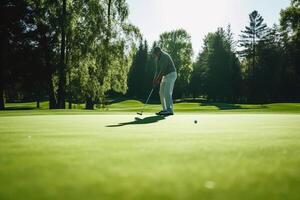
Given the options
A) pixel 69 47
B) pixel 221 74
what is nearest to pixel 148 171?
pixel 69 47

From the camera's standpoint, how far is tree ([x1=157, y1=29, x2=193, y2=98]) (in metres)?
69.9

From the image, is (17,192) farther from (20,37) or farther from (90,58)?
(20,37)

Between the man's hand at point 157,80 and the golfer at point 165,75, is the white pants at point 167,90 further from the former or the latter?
the man's hand at point 157,80

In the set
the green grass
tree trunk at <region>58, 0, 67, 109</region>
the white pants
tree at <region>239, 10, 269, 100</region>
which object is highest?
tree at <region>239, 10, 269, 100</region>

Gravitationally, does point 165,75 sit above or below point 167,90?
above

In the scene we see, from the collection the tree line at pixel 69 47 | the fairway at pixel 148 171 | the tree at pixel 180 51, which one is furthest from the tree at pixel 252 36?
the fairway at pixel 148 171

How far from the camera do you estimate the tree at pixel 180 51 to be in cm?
6994

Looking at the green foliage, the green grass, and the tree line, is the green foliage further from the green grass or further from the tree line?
the green grass

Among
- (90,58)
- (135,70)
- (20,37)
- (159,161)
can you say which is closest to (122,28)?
(90,58)

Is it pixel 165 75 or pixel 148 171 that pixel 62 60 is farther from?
pixel 148 171

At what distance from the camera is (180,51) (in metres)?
73.5

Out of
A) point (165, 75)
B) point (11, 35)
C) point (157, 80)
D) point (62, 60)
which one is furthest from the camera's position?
point (11, 35)

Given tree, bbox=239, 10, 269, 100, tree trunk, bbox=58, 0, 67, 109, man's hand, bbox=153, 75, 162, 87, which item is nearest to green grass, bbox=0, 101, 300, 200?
man's hand, bbox=153, 75, 162, 87

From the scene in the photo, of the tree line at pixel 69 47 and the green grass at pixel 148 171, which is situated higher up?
the tree line at pixel 69 47
